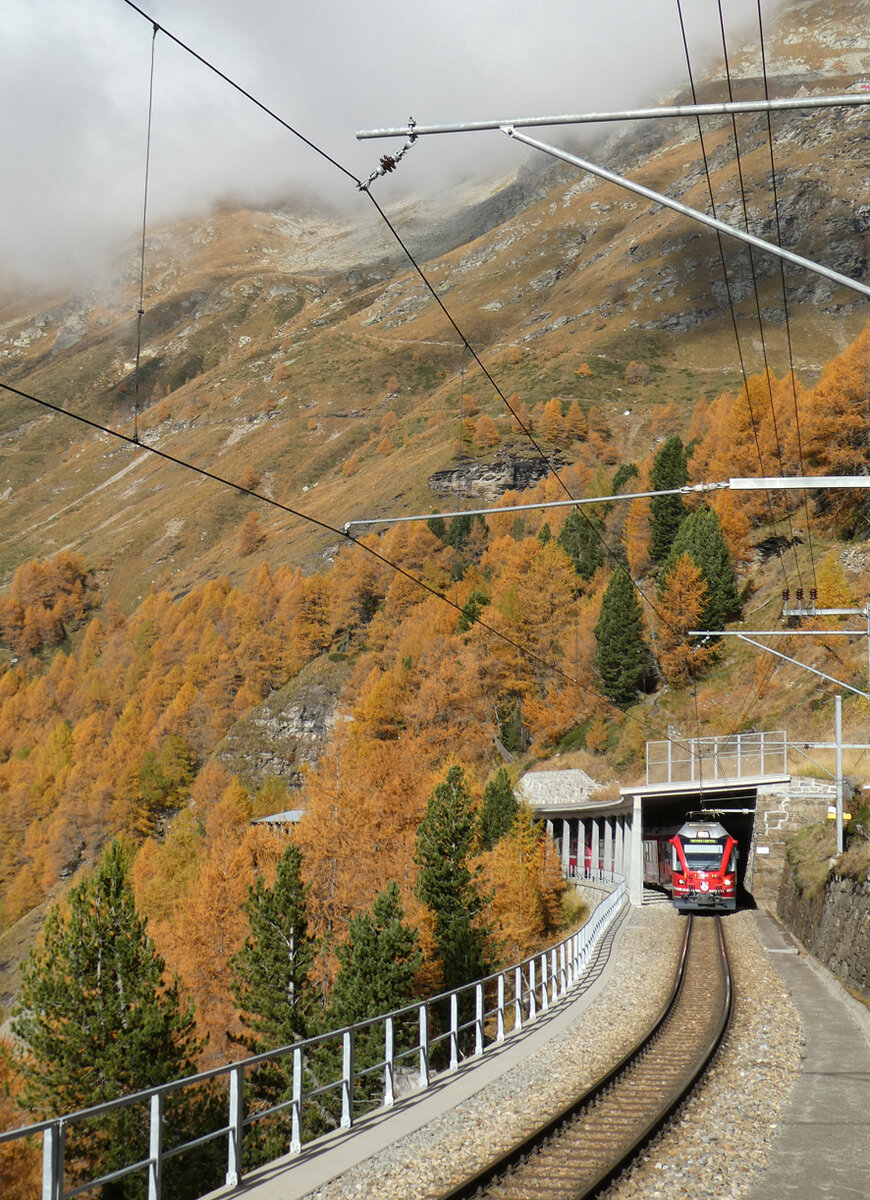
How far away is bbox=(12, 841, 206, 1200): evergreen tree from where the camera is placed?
97.9 feet

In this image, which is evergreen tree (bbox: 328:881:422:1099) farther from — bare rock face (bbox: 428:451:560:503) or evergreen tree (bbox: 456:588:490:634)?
bare rock face (bbox: 428:451:560:503)

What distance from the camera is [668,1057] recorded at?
17.6m

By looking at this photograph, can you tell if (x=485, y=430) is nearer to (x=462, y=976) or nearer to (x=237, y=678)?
(x=237, y=678)

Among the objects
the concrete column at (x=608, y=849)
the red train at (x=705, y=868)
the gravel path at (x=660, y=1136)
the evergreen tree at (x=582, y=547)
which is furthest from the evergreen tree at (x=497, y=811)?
the evergreen tree at (x=582, y=547)

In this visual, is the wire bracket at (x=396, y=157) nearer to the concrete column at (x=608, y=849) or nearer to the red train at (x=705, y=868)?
the red train at (x=705, y=868)

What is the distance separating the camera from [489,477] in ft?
567

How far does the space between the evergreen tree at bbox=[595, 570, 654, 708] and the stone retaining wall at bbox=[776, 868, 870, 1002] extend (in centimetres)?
4994

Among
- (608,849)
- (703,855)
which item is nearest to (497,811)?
(608,849)

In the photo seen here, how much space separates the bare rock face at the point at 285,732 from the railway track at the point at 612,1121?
94.2 meters

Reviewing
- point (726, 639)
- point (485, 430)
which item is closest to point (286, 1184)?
point (726, 639)

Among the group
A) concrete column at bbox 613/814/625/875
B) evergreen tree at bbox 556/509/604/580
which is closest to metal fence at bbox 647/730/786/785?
concrete column at bbox 613/814/625/875

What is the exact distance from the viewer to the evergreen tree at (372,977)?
1207 inches

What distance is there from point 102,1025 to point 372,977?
10.3 metres

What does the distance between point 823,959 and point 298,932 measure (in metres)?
22.0
